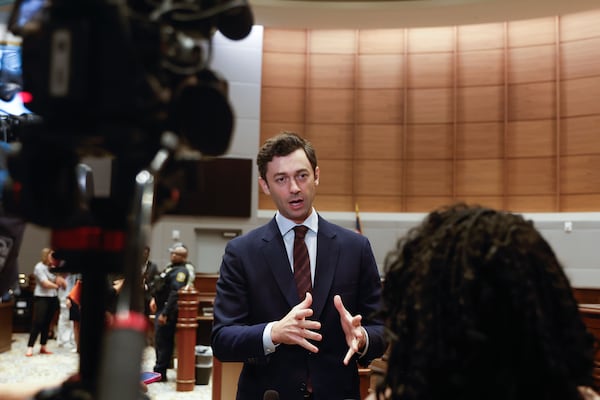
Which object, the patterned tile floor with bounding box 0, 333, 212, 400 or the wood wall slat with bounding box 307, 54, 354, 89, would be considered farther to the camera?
the wood wall slat with bounding box 307, 54, 354, 89

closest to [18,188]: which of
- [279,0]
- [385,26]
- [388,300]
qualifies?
[388,300]

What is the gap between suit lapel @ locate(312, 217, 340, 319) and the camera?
189 centimetres

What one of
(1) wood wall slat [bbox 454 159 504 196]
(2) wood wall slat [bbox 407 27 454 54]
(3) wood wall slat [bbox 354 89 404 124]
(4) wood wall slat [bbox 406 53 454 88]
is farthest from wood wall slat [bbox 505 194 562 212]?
(2) wood wall slat [bbox 407 27 454 54]

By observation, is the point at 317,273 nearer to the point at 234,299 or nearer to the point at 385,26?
the point at 234,299

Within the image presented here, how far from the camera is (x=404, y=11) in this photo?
9.93m

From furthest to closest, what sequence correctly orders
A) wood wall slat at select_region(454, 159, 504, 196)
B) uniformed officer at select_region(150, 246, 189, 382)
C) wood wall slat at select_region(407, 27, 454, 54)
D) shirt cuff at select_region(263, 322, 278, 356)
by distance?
wood wall slat at select_region(407, 27, 454, 54), wood wall slat at select_region(454, 159, 504, 196), uniformed officer at select_region(150, 246, 189, 382), shirt cuff at select_region(263, 322, 278, 356)

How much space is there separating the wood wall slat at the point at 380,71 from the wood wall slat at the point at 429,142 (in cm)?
89

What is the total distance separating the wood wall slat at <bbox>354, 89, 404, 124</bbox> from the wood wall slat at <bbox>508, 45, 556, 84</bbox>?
1.94 metres

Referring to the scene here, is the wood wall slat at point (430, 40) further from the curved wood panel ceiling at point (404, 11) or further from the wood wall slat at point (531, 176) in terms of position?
the wood wall slat at point (531, 176)

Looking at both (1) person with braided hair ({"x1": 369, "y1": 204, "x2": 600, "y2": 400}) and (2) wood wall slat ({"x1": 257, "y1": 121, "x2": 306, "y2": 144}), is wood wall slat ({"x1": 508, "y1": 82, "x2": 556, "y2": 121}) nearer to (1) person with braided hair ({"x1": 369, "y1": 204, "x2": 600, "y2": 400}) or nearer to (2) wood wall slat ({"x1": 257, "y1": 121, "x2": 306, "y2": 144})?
(2) wood wall slat ({"x1": 257, "y1": 121, "x2": 306, "y2": 144})

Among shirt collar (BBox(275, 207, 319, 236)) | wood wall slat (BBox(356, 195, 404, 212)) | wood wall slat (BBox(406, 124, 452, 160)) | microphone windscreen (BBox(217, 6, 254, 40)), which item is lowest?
shirt collar (BBox(275, 207, 319, 236))

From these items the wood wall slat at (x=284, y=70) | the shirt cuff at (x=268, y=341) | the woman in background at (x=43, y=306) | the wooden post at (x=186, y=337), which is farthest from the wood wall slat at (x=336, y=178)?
the shirt cuff at (x=268, y=341)

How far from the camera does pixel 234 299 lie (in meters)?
1.92

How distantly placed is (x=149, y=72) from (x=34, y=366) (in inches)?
300
